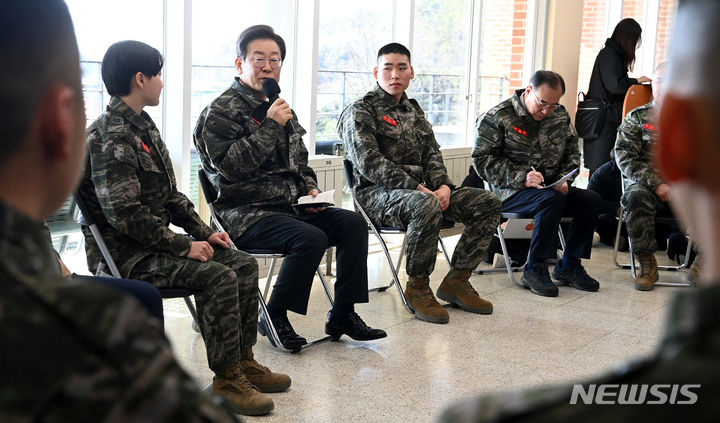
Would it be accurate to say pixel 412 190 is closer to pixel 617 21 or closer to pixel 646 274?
pixel 646 274

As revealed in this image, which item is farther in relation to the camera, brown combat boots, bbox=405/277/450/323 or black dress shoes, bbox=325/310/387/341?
brown combat boots, bbox=405/277/450/323

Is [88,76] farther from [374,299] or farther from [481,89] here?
[481,89]

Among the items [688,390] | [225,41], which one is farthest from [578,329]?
[688,390]

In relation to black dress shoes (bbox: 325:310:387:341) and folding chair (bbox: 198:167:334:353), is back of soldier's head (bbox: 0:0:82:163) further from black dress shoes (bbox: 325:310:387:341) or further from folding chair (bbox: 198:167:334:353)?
black dress shoes (bbox: 325:310:387:341)

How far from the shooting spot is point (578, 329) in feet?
13.8

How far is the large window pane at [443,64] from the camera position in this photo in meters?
6.80

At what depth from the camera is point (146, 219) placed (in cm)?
→ 292

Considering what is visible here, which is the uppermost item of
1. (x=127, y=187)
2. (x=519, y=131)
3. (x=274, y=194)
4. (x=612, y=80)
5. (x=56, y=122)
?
(x=612, y=80)

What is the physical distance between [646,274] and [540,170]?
3.10ft

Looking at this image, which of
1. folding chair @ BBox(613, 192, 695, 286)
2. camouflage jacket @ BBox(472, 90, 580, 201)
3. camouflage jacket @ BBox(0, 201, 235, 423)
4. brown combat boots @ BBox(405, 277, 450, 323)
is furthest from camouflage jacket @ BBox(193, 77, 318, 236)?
camouflage jacket @ BBox(0, 201, 235, 423)

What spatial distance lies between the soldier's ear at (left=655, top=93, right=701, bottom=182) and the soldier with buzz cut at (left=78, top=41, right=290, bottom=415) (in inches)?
96.6

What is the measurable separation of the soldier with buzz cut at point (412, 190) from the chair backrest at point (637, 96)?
279 cm

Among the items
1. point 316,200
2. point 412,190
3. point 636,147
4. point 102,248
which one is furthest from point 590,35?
point 102,248

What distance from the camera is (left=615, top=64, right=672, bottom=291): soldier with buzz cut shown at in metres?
5.24
